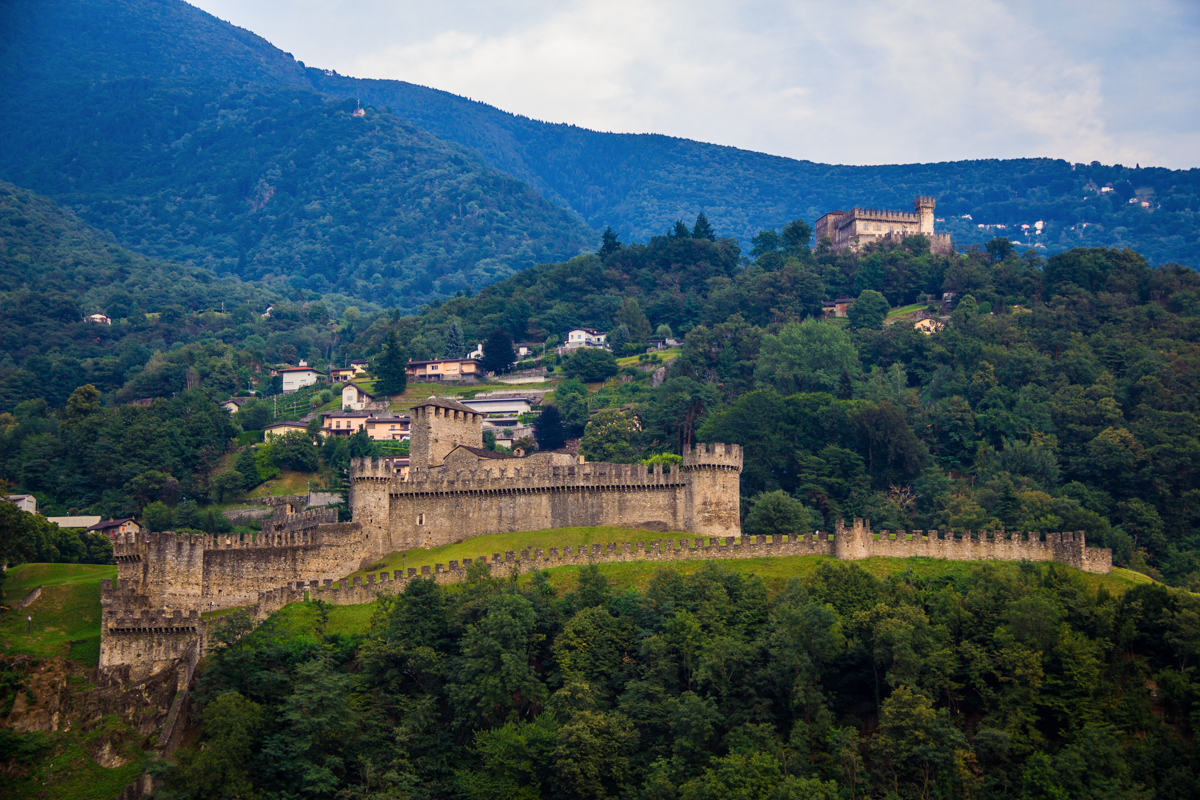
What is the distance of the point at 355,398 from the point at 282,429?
12.2m

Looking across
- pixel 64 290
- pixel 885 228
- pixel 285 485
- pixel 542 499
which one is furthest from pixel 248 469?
pixel 64 290

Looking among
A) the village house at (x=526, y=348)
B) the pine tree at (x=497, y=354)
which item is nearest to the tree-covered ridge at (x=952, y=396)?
the pine tree at (x=497, y=354)

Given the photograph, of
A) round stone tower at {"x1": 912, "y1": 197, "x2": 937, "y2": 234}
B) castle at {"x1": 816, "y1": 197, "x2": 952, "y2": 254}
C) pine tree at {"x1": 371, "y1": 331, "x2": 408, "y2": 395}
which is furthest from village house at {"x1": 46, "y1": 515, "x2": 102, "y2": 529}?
round stone tower at {"x1": 912, "y1": 197, "x2": 937, "y2": 234}

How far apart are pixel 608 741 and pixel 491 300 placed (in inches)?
4292

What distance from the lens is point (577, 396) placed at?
10812 cm

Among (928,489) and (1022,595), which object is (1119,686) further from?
(928,489)

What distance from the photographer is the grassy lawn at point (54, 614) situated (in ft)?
163

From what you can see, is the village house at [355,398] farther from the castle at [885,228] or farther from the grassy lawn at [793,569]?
the grassy lawn at [793,569]

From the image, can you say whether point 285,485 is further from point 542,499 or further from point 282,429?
point 542,499

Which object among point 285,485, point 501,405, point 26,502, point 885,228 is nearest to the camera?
point 26,502

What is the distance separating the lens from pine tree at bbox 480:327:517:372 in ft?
421

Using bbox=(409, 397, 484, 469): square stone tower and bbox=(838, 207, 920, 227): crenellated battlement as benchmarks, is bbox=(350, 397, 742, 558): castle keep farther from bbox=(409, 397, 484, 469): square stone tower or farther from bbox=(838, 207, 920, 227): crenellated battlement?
bbox=(838, 207, 920, 227): crenellated battlement

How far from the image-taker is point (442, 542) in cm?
5847

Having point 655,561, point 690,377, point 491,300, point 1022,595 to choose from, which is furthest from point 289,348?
point 1022,595
